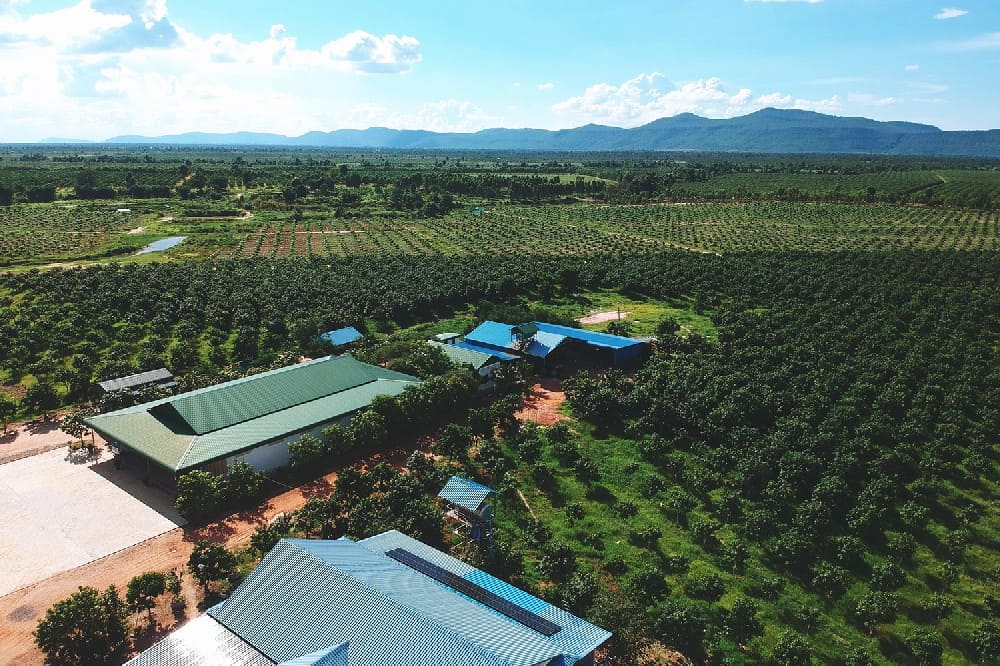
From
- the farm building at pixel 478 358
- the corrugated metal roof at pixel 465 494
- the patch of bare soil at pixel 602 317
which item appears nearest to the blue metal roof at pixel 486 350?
the farm building at pixel 478 358

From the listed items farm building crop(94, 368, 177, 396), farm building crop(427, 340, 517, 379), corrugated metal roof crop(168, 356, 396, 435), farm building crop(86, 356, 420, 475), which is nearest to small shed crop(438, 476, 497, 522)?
farm building crop(86, 356, 420, 475)

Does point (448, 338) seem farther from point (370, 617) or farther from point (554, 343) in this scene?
point (370, 617)

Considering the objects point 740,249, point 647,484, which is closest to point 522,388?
point 647,484

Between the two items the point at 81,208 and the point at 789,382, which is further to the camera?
the point at 81,208

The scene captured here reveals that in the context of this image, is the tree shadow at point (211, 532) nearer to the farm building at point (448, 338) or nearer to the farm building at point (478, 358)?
the farm building at point (478, 358)

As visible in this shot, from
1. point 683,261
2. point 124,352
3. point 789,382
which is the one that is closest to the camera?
point 789,382

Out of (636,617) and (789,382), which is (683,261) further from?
(636,617)

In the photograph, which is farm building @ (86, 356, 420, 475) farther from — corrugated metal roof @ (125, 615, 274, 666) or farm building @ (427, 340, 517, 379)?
corrugated metal roof @ (125, 615, 274, 666)
